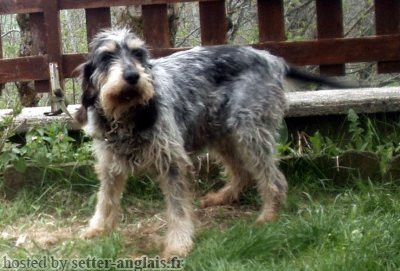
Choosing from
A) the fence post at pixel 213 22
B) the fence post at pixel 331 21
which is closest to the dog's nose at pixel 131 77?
the fence post at pixel 213 22

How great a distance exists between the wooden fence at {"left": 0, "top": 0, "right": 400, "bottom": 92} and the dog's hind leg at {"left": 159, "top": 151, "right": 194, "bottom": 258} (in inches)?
68.6

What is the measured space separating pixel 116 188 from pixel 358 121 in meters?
2.20

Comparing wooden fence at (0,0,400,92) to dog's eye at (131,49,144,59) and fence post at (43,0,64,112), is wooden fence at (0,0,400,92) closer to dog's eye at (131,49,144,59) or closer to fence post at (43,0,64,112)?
fence post at (43,0,64,112)

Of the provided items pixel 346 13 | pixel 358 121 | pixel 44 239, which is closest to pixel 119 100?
pixel 44 239

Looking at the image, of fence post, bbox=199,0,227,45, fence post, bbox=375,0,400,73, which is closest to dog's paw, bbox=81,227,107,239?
fence post, bbox=199,0,227,45

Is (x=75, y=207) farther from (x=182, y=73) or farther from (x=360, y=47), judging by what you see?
(x=360, y=47)

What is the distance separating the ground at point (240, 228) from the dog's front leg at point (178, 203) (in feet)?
0.43

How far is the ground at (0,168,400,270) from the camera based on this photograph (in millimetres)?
4105

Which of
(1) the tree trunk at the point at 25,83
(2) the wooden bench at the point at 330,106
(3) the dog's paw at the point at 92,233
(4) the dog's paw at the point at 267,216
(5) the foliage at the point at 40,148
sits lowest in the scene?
(4) the dog's paw at the point at 267,216

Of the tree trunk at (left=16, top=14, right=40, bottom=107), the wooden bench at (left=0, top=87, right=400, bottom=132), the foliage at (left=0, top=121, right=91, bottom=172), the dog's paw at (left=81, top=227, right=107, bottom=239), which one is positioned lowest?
the dog's paw at (left=81, top=227, right=107, bottom=239)

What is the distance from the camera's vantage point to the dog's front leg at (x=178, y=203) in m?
4.54

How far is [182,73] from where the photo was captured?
4996 millimetres

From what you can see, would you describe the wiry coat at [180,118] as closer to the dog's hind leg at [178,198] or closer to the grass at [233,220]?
the dog's hind leg at [178,198]

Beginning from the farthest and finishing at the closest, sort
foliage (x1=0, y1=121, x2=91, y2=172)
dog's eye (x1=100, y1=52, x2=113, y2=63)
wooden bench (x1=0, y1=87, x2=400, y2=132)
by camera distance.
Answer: wooden bench (x1=0, y1=87, x2=400, y2=132) → foliage (x1=0, y1=121, x2=91, y2=172) → dog's eye (x1=100, y1=52, x2=113, y2=63)
